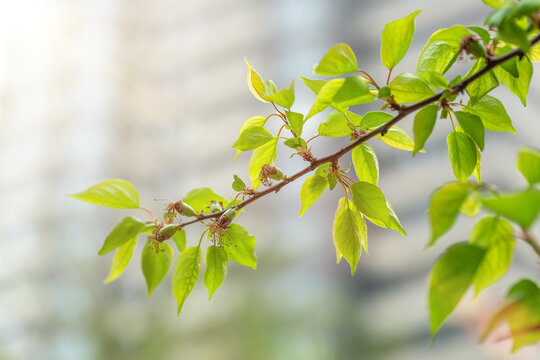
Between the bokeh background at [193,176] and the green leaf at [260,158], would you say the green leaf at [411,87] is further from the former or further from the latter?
the bokeh background at [193,176]

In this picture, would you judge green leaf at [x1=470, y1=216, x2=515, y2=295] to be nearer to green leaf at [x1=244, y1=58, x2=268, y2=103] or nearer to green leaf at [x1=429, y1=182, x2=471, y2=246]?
green leaf at [x1=429, y1=182, x2=471, y2=246]

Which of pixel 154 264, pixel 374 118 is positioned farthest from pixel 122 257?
pixel 374 118

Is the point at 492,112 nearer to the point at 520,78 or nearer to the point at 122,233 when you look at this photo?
the point at 520,78

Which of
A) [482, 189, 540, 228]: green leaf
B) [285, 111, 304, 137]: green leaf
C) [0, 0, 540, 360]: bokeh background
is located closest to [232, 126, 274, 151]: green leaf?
[285, 111, 304, 137]: green leaf

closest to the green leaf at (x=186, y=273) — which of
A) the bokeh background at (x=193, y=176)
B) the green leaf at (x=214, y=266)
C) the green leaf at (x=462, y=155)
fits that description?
the green leaf at (x=214, y=266)

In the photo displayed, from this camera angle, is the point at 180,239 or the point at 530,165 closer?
the point at 530,165

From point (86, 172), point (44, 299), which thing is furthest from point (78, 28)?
point (44, 299)

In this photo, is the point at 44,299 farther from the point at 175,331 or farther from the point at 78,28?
the point at 78,28
